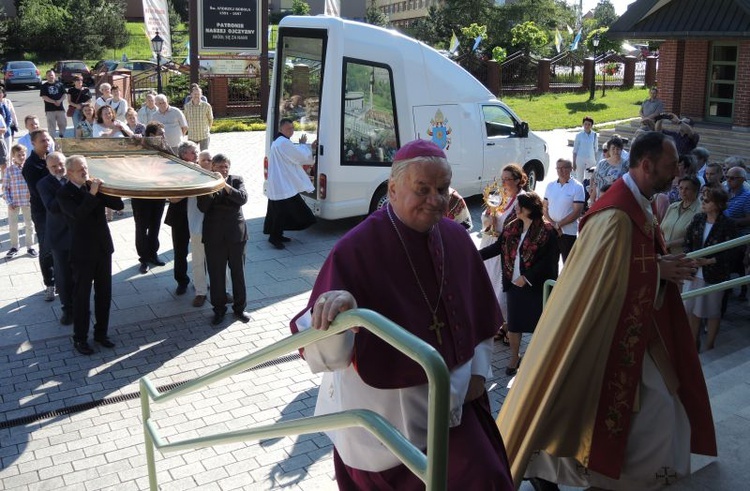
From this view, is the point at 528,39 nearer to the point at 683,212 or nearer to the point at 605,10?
the point at 683,212

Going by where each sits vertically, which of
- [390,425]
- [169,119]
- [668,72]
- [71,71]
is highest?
[71,71]

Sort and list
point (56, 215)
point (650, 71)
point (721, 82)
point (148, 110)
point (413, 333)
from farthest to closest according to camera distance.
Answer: point (650, 71) < point (721, 82) < point (148, 110) < point (56, 215) < point (413, 333)

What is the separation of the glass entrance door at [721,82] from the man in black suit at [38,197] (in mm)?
17938

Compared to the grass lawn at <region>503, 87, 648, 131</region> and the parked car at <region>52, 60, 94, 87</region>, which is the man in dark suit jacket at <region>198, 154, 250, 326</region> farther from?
the parked car at <region>52, 60, 94, 87</region>

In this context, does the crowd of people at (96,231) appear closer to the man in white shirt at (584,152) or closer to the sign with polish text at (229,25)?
the man in white shirt at (584,152)

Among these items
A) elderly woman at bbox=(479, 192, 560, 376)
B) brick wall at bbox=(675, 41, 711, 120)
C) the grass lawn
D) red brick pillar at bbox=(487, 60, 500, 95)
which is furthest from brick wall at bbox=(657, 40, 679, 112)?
elderly woman at bbox=(479, 192, 560, 376)

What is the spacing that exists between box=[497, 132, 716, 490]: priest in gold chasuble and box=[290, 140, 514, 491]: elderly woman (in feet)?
3.25

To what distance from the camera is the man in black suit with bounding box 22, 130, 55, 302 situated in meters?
9.31

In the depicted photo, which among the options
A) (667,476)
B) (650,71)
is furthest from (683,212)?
(650,71)

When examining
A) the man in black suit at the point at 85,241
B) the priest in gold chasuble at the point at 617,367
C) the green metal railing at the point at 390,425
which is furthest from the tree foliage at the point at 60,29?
the green metal railing at the point at 390,425

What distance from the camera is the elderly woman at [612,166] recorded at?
10547 millimetres

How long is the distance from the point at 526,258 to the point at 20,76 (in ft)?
123

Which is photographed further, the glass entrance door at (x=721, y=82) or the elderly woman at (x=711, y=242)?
the glass entrance door at (x=721, y=82)

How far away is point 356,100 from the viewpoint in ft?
39.3
